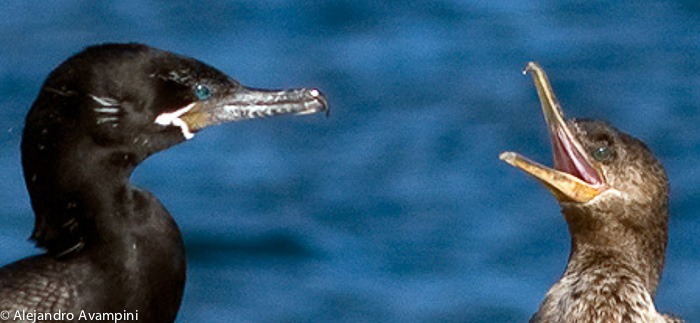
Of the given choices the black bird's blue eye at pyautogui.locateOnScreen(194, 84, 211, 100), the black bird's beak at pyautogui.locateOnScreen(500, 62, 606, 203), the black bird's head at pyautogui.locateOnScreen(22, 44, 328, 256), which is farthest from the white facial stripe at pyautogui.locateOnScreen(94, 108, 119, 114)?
the black bird's beak at pyautogui.locateOnScreen(500, 62, 606, 203)

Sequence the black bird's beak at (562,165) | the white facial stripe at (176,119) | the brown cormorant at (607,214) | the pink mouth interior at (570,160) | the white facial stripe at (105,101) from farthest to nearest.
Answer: the pink mouth interior at (570,160)
the brown cormorant at (607,214)
the black bird's beak at (562,165)
the white facial stripe at (176,119)
the white facial stripe at (105,101)

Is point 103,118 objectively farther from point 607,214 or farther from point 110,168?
point 607,214

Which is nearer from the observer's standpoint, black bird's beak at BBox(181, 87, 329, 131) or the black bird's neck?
the black bird's neck

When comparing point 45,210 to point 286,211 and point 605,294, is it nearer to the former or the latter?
point 605,294

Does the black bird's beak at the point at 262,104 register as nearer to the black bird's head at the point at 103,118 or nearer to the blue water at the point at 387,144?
the black bird's head at the point at 103,118

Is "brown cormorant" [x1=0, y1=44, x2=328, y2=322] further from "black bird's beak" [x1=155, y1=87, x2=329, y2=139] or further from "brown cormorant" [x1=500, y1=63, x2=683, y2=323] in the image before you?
"brown cormorant" [x1=500, y1=63, x2=683, y2=323]

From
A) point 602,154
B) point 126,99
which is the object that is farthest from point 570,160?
point 126,99

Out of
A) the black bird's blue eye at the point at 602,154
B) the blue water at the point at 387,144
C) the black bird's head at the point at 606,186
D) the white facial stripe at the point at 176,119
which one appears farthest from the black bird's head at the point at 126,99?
the blue water at the point at 387,144

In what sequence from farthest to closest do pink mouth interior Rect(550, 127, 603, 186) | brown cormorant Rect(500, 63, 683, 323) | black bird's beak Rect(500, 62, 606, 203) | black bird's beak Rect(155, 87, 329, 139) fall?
pink mouth interior Rect(550, 127, 603, 186) < brown cormorant Rect(500, 63, 683, 323) < black bird's beak Rect(500, 62, 606, 203) < black bird's beak Rect(155, 87, 329, 139)
